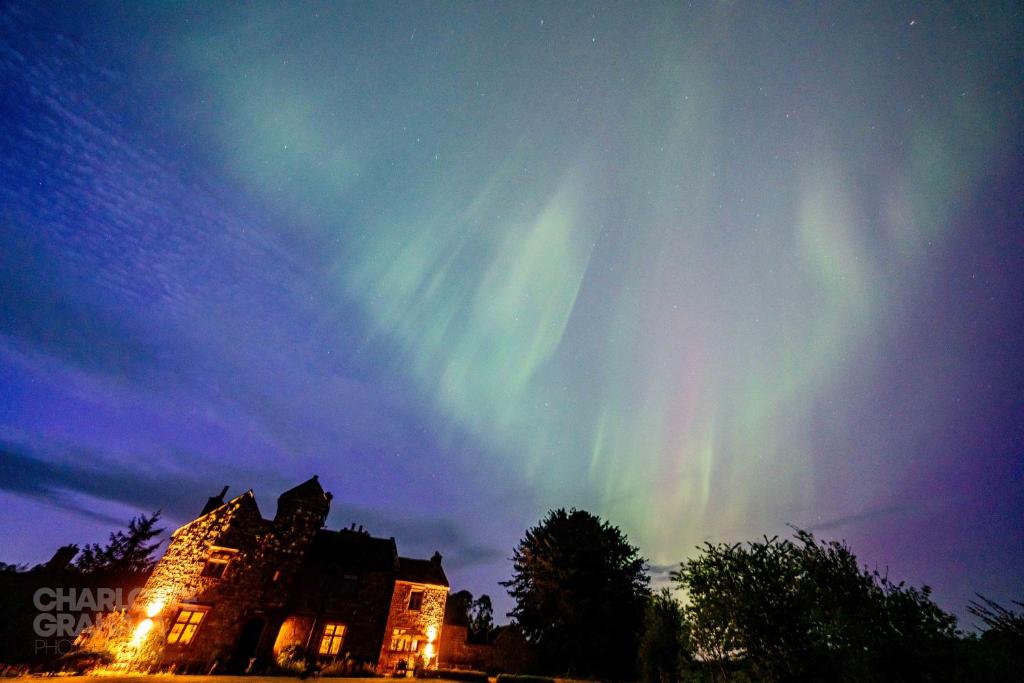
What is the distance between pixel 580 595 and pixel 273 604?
25.5 m

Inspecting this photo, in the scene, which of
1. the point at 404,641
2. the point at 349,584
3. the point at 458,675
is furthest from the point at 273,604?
the point at 458,675

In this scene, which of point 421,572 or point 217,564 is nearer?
point 217,564

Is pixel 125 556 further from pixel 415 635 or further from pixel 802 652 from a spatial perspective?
pixel 802 652

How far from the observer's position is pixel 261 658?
25.9m

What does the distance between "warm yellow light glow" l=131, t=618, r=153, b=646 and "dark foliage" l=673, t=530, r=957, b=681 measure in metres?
33.3

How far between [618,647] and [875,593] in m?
23.0

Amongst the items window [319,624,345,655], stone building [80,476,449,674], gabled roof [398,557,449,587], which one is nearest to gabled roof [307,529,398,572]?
stone building [80,476,449,674]

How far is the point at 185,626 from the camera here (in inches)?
1003

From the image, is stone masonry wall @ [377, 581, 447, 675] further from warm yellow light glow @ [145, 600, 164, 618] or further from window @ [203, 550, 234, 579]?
warm yellow light glow @ [145, 600, 164, 618]

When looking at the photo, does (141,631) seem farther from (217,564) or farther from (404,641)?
(404,641)

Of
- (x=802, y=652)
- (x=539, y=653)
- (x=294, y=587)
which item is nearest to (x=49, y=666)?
(x=294, y=587)

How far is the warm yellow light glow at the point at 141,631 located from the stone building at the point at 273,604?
5 cm

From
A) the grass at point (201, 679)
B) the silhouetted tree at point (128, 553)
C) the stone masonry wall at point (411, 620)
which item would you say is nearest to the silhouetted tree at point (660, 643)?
the stone masonry wall at point (411, 620)

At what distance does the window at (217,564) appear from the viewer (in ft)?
89.0
